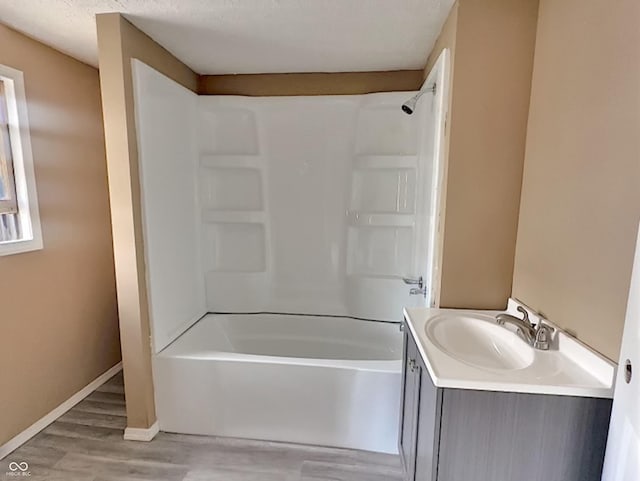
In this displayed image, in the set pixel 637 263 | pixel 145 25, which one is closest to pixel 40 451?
pixel 145 25

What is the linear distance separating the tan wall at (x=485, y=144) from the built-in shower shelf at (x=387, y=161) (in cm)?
Result: 95

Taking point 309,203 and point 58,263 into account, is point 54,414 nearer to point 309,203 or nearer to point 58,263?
point 58,263

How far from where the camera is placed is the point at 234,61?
8.05 ft

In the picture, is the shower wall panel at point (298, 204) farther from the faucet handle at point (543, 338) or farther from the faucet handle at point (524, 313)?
the faucet handle at point (543, 338)

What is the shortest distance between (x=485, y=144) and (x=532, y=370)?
100cm

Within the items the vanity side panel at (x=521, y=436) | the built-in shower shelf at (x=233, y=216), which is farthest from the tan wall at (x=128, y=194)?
the vanity side panel at (x=521, y=436)

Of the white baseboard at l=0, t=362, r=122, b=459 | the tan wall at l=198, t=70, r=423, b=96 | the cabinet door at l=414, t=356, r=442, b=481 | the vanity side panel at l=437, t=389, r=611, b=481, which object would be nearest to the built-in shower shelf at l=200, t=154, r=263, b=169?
the tan wall at l=198, t=70, r=423, b=96

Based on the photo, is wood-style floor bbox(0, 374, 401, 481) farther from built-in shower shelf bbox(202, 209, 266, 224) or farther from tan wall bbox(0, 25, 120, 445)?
built-in shower shelf bbox(202, 209, 266, 224)

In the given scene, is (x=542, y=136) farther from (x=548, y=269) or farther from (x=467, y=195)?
(x=548, y=269)

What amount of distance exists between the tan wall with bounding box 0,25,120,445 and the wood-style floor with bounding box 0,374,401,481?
0.25 meters

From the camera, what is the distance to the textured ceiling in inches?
67.0

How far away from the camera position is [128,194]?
1.92m

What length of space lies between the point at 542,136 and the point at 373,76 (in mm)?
1474

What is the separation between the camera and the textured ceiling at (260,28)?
1701 millimetres
